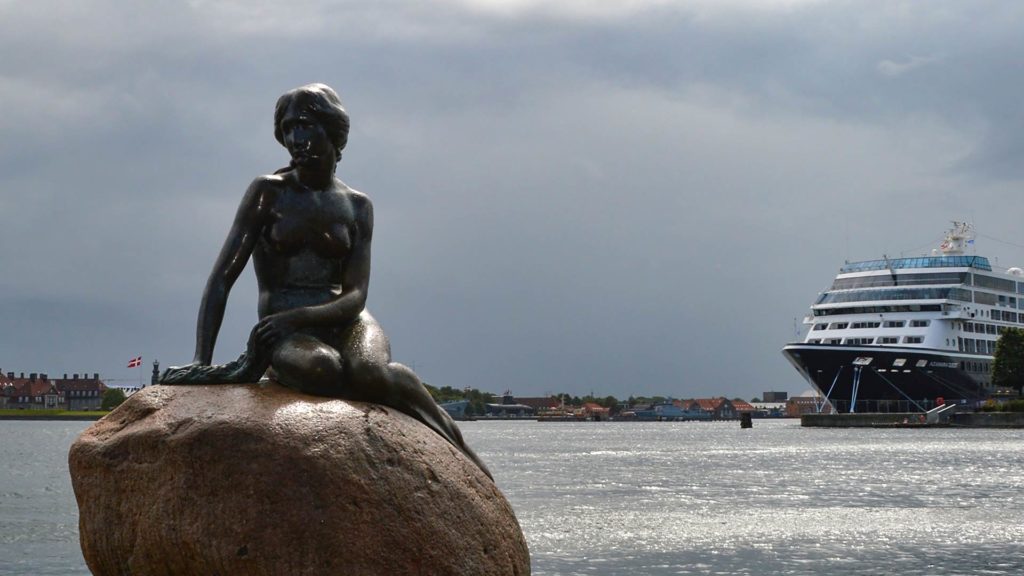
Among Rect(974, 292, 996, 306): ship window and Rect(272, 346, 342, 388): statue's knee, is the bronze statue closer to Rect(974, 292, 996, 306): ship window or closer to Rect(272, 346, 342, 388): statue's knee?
Rect(272, 346, 342, 388): statue's knee

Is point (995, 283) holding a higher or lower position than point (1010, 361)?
higher

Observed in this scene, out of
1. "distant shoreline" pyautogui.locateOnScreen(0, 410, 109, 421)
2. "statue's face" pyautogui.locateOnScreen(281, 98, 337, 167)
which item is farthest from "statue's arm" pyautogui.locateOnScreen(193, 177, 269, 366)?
"distant shoreline" pyautogui.locateOnScreen(0, 410, 109, 421)

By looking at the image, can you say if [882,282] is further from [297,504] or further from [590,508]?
[297,504]

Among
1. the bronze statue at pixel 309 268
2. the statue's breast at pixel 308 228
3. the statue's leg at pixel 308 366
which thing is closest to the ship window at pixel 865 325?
the bronze statue at pixel 309 268

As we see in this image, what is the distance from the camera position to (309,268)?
865 cm

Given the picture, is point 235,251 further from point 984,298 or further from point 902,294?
point 984,298

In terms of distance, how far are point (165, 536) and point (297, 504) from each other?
84cm

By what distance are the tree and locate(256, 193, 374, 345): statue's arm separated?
298 ft

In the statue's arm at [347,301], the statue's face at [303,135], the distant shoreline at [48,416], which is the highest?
the statue's face at [303,135]

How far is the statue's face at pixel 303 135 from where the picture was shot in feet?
28.0

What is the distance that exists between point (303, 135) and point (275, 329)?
4.34 ft

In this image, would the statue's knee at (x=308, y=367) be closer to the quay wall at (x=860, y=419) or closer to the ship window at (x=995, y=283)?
the quay wall at (x=860, y=419)

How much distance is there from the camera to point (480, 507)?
8250 mm

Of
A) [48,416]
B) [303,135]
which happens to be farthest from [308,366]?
[48,416]
